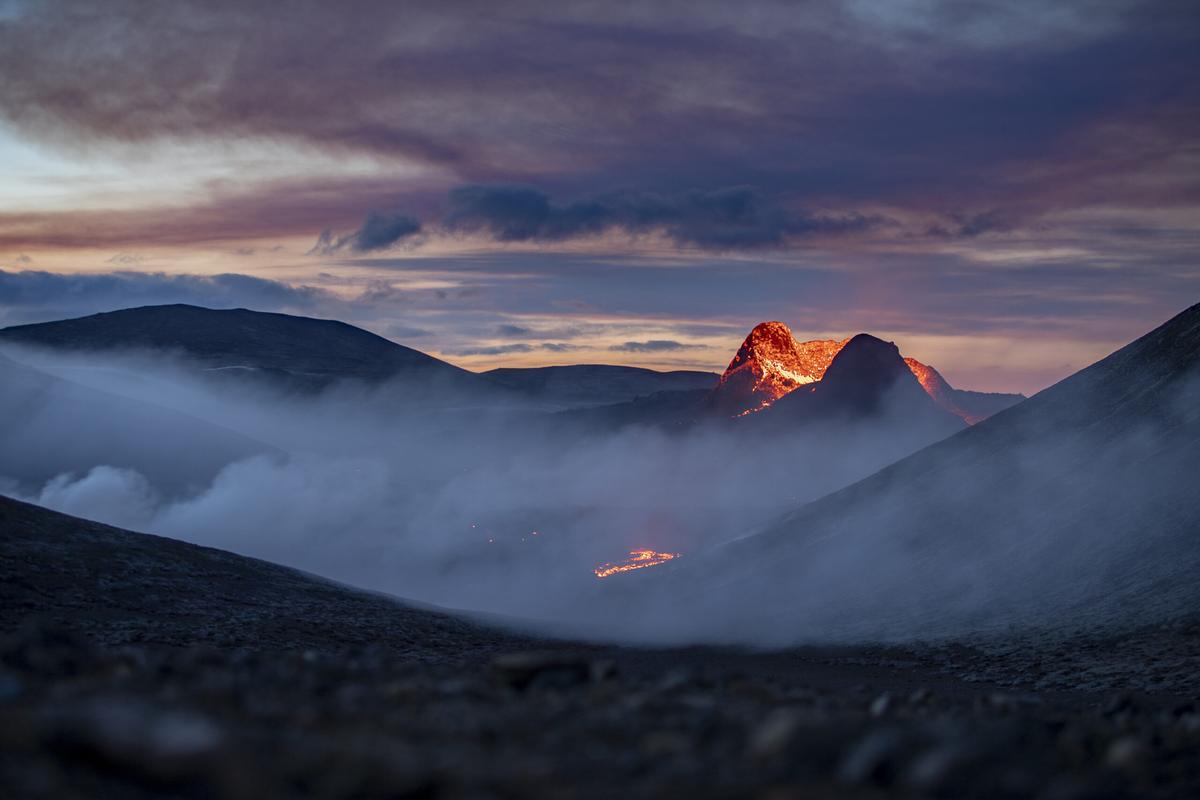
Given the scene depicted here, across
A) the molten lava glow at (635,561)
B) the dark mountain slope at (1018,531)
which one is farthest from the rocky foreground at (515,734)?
the molten lava glow at (635,561)

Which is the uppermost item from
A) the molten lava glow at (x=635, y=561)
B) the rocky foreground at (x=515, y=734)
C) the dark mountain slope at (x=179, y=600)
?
the rocky foreground at (x=515, y=734)

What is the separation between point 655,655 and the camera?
3888cm

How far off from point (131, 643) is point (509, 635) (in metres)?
17.3

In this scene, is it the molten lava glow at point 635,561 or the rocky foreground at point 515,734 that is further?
the molten lava glow at point 635,561

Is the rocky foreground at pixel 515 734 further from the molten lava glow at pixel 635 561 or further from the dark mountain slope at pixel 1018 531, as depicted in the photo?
the molten lava glow at pixel 635 561

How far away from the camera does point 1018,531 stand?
51250 millimetres

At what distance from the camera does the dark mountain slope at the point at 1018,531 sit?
39.9 metres

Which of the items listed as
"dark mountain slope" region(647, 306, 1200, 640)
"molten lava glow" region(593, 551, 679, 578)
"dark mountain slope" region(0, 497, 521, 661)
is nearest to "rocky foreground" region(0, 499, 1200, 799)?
"dark mountain slope" region(0, 497, 521, 661)

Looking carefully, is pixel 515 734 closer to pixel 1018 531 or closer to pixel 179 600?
pixel 179 600

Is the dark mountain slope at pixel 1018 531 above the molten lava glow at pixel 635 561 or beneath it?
above

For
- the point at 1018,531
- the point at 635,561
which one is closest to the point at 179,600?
the point at 1018,531

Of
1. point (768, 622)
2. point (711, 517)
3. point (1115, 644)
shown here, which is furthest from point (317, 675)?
point (711, 517)

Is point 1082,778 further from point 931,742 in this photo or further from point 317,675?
point 317,675

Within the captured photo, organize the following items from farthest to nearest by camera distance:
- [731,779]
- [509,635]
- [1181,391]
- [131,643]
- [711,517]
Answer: [711,517] < [1181,391] < [509,635] < [131,643] < [731,779]
